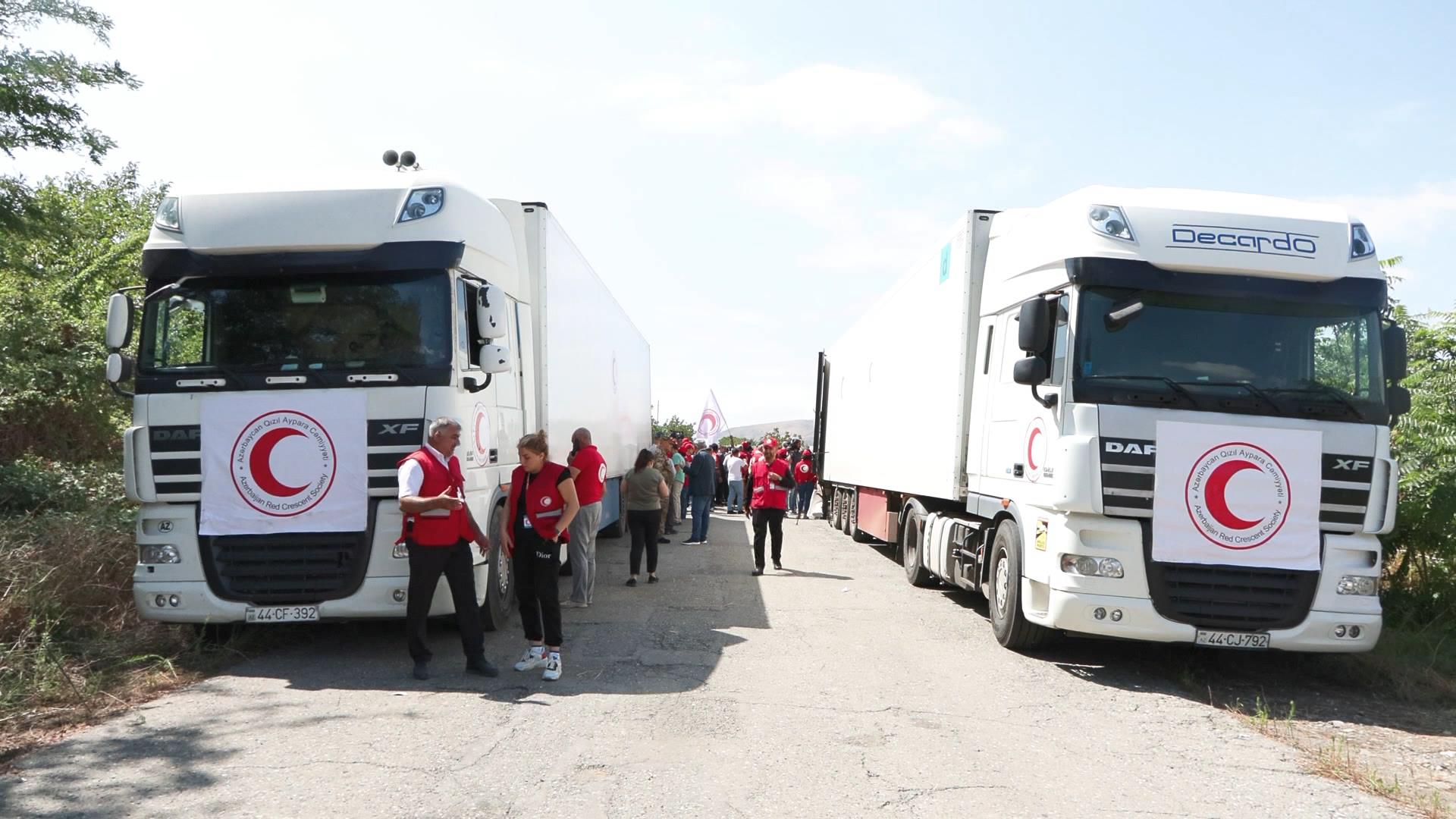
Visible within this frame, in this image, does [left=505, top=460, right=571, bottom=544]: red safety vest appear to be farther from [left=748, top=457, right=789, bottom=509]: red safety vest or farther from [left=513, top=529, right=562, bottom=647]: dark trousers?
[left=748, top=457, right=789, bottom=509]: red safety vest

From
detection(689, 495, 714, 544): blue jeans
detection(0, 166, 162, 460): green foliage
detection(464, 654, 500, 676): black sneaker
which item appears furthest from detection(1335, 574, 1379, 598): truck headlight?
detection(0, 166, 162, 460): green foliage

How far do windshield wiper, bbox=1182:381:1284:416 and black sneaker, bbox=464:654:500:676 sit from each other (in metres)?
5.29

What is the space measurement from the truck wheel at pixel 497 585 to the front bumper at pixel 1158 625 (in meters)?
4.23

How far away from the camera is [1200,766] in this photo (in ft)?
18.9

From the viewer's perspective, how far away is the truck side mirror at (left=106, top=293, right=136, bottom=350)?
25.1ft

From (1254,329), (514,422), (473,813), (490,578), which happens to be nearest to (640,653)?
(490,578)

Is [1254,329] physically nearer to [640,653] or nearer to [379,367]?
[640,653]

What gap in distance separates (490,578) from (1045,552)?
432 centimetres

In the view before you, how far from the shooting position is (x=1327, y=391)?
7.77 m

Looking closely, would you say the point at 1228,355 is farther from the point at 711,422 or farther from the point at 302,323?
the point at 711,422

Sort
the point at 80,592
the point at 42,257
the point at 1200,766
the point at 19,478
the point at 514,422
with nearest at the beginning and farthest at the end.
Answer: the point at 1200,766
the point at 80,592
the point at 514,422
the point at 19,478
the point at 42,257

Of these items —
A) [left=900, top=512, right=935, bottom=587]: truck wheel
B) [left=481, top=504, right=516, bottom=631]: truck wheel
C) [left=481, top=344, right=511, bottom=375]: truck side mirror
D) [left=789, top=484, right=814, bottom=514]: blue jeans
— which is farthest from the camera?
[left=789, top=484, right=814, bottom=514]: blue jeans

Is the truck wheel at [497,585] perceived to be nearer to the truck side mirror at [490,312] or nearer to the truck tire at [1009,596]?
the truck side mirror at [490,312]

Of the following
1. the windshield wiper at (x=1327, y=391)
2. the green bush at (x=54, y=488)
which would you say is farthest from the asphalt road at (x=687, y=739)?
the green bush at (x=54, y=488)
